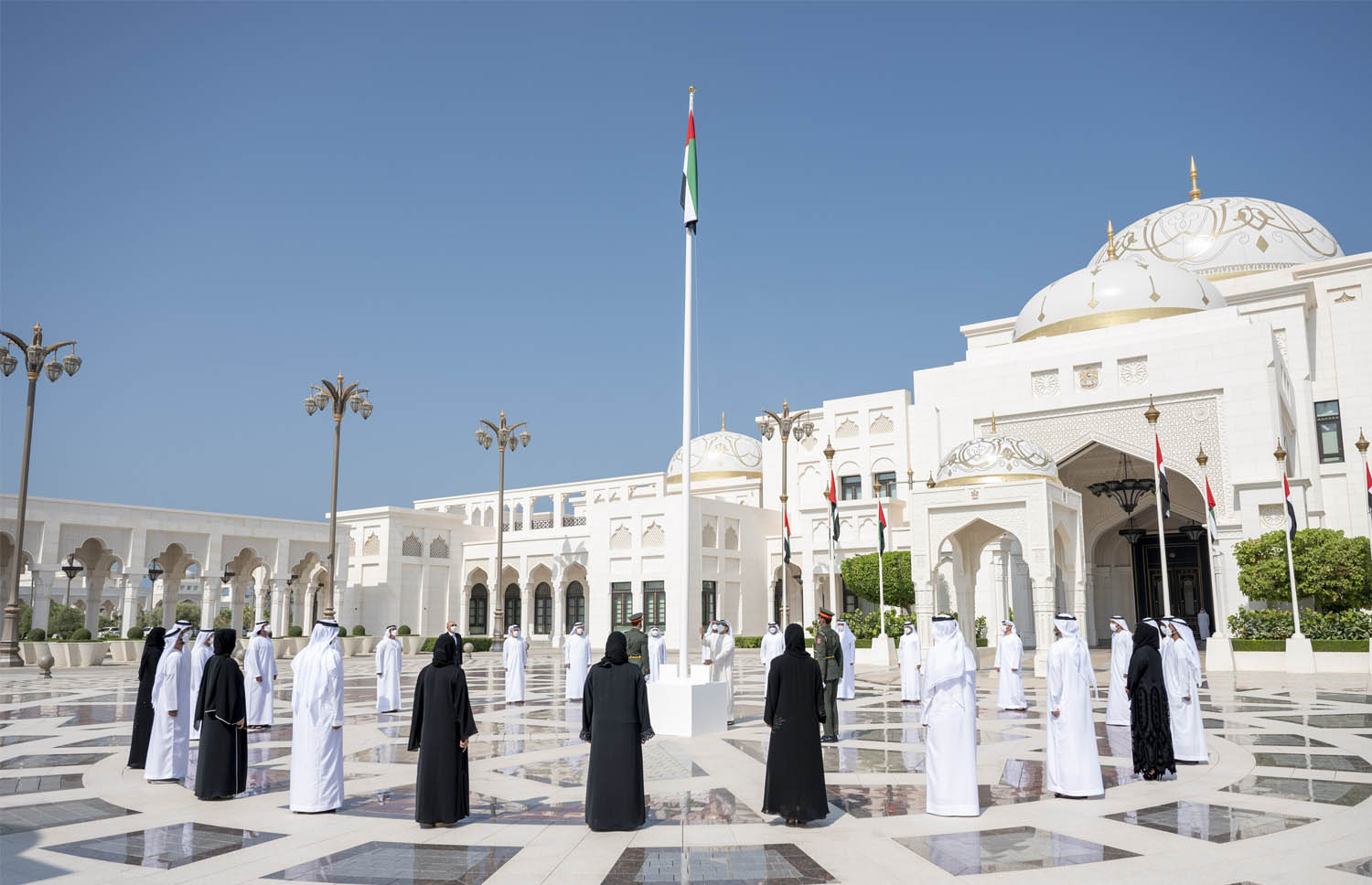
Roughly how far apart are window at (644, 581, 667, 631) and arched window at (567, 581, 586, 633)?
8.34 meters

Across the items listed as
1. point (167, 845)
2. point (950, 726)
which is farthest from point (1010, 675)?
point (167, 845)

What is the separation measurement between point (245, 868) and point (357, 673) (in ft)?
55.6

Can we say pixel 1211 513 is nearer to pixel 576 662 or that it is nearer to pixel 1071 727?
pixel 576 662

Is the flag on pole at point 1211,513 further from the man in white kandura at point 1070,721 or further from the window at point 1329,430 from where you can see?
the man in white kandura at point 1070,721

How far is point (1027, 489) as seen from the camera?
19703mm

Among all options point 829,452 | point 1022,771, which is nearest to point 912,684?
point 1022,771

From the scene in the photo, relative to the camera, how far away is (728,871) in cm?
516

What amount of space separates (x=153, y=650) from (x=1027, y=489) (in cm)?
1620

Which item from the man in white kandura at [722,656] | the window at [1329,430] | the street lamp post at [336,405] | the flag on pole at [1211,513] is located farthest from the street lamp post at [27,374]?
the window at [1329,430]

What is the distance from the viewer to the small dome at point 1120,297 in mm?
26531

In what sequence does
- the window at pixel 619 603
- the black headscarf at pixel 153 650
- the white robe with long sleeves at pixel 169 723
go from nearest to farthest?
the white robe with long sleeves at pixel 169 723 → the black headscarf at pixel 153 650 → the window at pixel 619 603

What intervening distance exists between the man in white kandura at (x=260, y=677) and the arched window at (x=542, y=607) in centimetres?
3364

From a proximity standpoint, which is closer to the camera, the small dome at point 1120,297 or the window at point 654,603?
the small dome at point 1120,297

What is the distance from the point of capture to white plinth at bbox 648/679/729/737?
1037 cm
